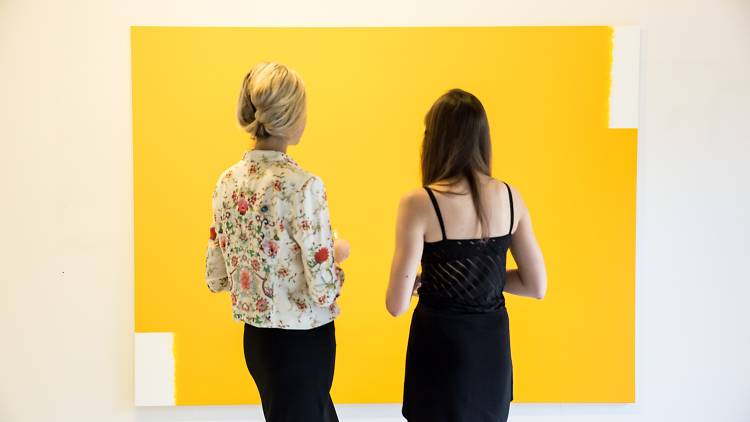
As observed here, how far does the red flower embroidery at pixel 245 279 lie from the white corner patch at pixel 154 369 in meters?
1.28

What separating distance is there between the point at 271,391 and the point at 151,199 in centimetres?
141

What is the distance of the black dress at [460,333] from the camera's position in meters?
1.81

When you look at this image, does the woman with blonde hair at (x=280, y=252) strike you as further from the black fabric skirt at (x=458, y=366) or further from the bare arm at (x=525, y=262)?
the bare arm at (x=525, y=262)

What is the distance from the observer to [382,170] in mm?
2900

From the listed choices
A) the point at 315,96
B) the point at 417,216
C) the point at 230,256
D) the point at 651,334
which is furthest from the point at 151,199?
the point at 651,334

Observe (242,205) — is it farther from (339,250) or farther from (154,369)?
(154,369)

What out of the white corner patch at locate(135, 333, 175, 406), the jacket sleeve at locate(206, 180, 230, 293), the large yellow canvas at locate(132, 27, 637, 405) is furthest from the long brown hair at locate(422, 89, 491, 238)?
A: the white corner patch at locate(135, 333, 175, 406)

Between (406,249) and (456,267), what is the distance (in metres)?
0.16

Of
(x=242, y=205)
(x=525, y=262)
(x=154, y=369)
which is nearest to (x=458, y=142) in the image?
(x=525, y=262)

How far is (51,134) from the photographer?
9.58 feet

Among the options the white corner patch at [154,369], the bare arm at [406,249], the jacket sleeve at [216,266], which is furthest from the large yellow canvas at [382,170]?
the bare arm at [406,249]

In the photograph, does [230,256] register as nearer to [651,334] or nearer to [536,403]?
[536,403]

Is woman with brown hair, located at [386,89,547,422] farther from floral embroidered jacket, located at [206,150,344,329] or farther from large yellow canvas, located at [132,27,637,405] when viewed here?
large yellow canvas, located at [132,27,637,405]

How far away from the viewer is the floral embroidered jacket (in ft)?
5.75
